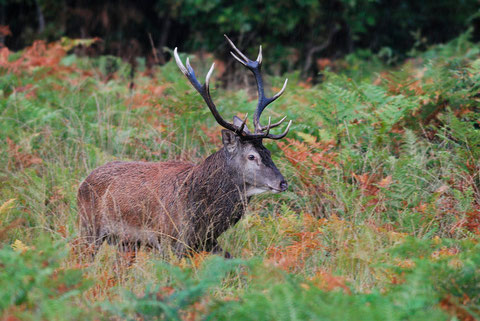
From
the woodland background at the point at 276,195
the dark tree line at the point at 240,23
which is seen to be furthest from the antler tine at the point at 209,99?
the dark tree line at the point at 240,23

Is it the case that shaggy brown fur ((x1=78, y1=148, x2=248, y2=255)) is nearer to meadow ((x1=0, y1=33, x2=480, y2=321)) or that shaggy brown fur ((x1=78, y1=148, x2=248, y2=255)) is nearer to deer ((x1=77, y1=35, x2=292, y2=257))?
deer ((x1=77, y1=35, x2=292, y2=257))

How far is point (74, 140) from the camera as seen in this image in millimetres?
7309

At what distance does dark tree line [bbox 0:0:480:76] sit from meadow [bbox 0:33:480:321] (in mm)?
3401

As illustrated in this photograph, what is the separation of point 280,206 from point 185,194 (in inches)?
51.0

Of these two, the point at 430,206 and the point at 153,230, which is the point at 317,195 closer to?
the point at 430,206

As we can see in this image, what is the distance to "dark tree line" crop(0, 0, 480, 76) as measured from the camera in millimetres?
12961

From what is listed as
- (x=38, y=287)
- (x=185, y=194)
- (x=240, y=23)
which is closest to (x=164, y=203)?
(x=185, y=194)

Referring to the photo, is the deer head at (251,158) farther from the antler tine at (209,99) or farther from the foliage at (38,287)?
the foliage at (38,287)

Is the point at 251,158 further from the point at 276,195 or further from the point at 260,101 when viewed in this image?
the point at 276,195

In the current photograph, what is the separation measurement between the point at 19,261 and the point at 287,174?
3.59 m

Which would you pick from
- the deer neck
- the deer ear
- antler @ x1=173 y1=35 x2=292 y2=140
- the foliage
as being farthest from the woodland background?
antler @ x1=173 y1=35 x2=292 y2=140

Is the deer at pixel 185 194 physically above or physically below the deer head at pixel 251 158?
below

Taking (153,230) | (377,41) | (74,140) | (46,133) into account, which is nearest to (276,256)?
(153,230)

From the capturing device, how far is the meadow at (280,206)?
340 centimetres
